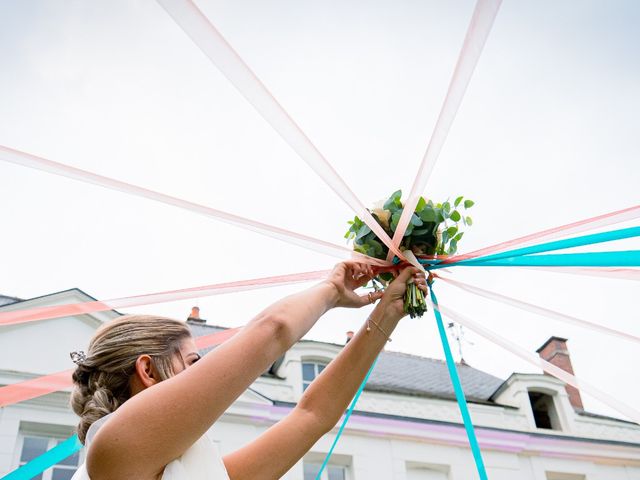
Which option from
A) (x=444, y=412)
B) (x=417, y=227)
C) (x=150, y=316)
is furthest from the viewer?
(x=444, y=412)

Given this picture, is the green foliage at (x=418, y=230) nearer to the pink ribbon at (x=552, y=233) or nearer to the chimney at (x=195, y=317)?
the pink ribbon at (x=552, y=233)

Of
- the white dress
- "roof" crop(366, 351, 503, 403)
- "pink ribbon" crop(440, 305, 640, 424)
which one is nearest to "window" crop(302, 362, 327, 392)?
"roof" crop(366, 351, 503, 403)

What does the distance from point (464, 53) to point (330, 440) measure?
11811 millimetres

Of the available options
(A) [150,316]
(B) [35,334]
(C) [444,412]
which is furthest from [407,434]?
(A) [150,316]

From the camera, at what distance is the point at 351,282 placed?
2.82 m

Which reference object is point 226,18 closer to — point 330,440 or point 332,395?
point 332,395

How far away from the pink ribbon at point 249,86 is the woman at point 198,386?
1.45 ft

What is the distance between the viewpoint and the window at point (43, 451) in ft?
37.5

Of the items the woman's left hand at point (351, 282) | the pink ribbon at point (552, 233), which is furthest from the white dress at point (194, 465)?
the pink ribbon at point (552, 233)

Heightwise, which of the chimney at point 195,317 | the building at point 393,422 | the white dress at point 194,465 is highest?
the chimney at point 195,317

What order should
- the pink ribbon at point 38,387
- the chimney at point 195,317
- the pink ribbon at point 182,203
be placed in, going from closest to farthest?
1. the pink ribbon at point 182,203
2. the pink ribbon at point 38,387
3. the chimney at point 195,317

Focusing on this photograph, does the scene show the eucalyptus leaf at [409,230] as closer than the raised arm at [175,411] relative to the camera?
No

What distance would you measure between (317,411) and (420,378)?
589 inches

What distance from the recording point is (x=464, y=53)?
7.70 feet
